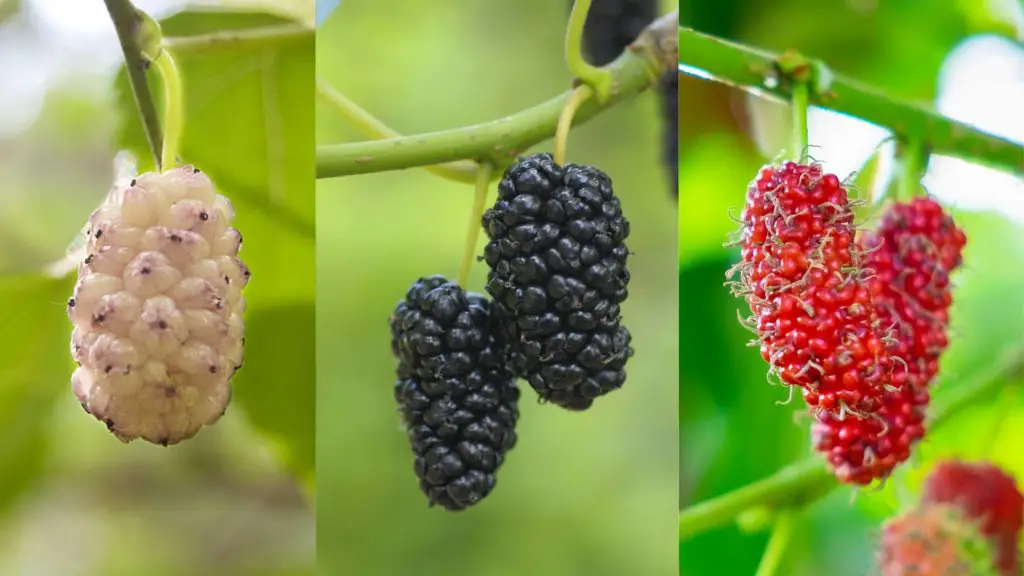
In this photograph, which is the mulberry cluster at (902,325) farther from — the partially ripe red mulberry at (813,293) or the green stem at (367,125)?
the green stem at (367,125)

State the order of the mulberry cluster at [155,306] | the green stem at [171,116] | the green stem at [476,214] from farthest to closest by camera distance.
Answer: the green stem at [476,214], the green stem at [171,116], the mulberry cluster at [155,306]

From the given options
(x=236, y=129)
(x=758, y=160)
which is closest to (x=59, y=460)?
(x=236, y=129)

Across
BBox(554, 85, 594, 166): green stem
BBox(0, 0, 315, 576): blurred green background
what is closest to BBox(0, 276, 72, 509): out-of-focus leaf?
BBox(0, 0, 315, 576): blurred green background

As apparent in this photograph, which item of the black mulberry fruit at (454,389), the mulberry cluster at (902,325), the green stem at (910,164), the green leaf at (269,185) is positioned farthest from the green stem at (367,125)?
the green stem at (910,164)

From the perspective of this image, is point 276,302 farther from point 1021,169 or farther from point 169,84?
point 1021,169

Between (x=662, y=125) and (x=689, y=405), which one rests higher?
(x=662, y=125)

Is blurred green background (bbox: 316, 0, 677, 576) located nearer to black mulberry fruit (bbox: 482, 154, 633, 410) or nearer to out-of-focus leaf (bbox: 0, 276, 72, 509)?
black mulberry fruit (bbox: 482, 154, 633, 410)

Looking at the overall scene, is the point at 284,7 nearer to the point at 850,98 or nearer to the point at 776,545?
the point at 850,98
